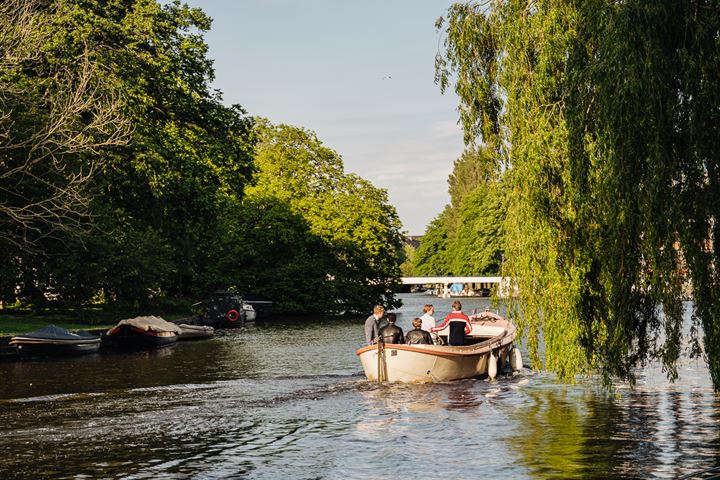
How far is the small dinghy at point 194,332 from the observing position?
46.4 m

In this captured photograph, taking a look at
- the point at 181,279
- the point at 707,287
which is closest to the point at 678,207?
the point at 707,287

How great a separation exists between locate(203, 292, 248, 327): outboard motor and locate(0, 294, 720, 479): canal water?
3031 cm

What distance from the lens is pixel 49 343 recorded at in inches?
1355

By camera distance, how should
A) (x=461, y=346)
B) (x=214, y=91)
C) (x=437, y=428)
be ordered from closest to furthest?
(x=437, y=428) < (x=461, y=346) < (x=214, y=91)

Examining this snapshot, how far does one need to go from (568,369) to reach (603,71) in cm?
546

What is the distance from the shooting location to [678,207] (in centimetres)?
1383

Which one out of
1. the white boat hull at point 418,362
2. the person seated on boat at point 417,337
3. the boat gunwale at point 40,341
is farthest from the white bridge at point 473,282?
the boat gunwale at point 40,341

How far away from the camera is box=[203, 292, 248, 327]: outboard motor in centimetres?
6116

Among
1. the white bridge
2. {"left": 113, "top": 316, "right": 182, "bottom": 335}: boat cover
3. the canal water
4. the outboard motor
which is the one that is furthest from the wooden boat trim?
the outboard motor

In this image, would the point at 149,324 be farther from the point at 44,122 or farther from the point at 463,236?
the point at 463,236

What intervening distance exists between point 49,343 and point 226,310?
27480 mm

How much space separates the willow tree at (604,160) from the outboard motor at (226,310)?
4354 cm

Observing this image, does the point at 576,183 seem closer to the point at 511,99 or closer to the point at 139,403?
the point at 511,99

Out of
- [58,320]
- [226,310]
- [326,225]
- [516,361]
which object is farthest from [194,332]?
[326,225]
